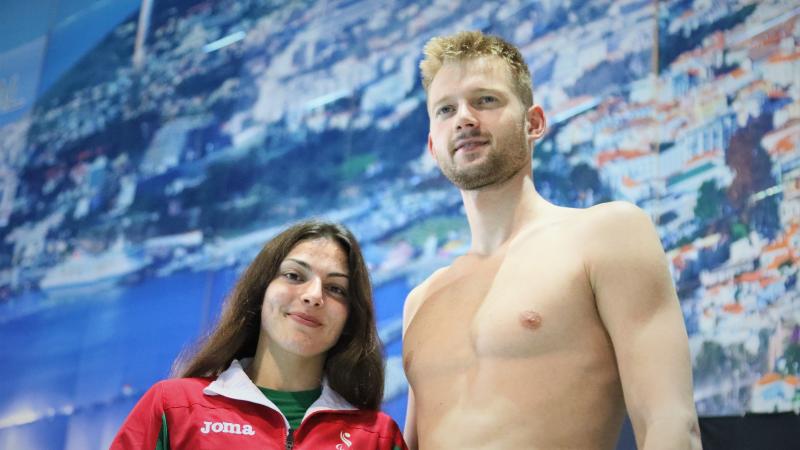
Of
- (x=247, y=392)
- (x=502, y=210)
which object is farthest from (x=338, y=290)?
(x=502, y=210)

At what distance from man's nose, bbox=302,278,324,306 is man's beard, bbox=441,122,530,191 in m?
0.42

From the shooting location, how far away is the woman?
174 centimetres

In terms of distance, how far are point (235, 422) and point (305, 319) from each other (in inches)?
10.8

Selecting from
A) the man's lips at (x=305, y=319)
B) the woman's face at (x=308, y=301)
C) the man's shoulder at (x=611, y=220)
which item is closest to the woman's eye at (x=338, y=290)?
the woman's face at (x=308, y=301)

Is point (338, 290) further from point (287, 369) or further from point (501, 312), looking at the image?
point (501, 312)

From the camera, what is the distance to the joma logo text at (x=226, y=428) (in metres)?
1.73

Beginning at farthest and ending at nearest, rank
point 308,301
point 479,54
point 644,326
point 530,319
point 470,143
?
point 479,54
point 470,143
point 308,301
point 530,319
point 644,326

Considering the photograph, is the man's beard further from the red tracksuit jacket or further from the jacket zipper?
the jacket zipper

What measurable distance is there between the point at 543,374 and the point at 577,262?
0.24 meters

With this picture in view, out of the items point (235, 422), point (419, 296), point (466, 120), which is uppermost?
point (466, 120)

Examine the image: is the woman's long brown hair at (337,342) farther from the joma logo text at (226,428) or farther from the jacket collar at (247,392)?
the joma logo text at (226,428)

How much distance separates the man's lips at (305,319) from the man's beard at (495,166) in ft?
1.58

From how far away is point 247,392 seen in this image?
1808 mm

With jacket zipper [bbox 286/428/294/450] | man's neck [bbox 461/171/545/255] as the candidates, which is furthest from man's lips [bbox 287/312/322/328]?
man's neck [bbox 461/171/545/255]
